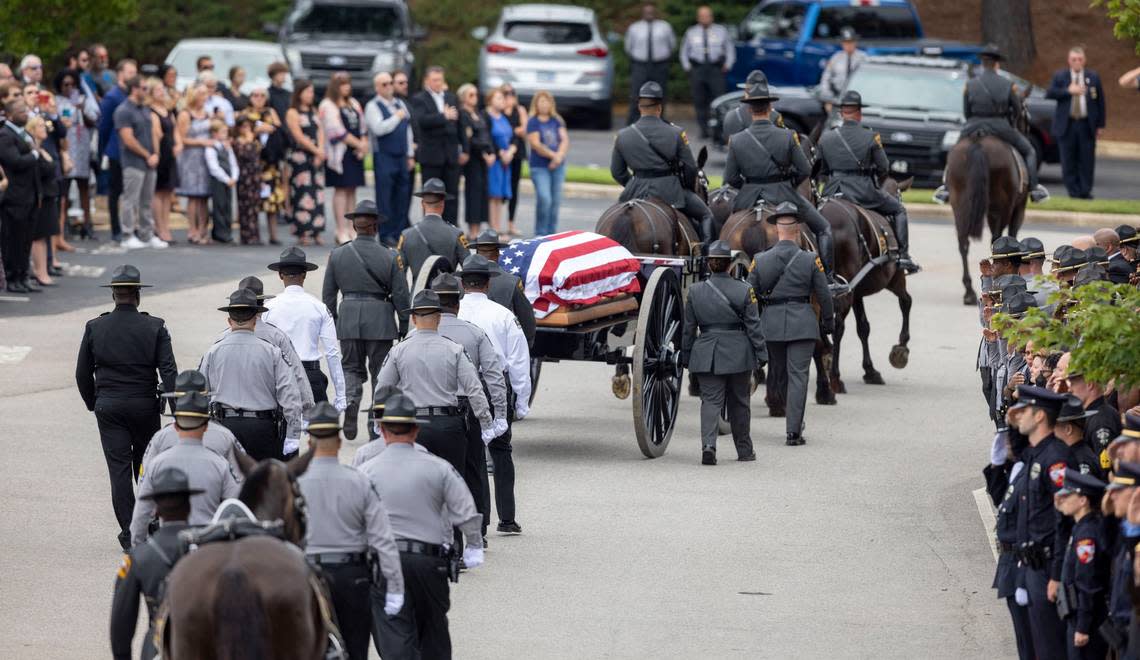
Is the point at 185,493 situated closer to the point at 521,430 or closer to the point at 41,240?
the point at 521,430

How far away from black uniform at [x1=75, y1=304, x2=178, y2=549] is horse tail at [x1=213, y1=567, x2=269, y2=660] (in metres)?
5.00

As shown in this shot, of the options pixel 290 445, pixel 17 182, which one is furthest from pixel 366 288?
pixel 17 182

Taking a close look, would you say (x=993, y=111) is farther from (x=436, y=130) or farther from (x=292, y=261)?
(x=292, y=261)

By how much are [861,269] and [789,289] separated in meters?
2.61

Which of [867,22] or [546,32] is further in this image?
[867,22]

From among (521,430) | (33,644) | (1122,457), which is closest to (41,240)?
(521,430)

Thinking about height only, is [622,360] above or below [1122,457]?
below

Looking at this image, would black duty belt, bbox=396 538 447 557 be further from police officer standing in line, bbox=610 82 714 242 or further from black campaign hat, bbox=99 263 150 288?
police officer standing in line, bbox=610 82 714 242

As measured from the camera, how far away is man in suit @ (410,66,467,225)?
935 inches

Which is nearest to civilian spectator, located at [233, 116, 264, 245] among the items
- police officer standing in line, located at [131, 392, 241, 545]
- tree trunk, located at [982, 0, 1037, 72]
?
police officer standing in line, located at [131, 392, 241, 545]

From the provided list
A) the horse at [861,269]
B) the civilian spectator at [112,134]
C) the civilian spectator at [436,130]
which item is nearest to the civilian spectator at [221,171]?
the civilian spectator at [112,134]

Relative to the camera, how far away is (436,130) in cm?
2384

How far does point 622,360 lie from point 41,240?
336 inches

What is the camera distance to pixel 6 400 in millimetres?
16062
